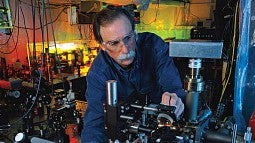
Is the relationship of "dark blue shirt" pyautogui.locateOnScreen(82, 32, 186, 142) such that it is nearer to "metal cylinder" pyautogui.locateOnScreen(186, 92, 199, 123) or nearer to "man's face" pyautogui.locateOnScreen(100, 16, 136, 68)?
"man's face" pyautogui.locateOnScreen(100, 16, 136, 68)

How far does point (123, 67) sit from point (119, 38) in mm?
269

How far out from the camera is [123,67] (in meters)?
1.39

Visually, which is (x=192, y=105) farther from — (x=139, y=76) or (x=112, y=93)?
(x=139, y=76)

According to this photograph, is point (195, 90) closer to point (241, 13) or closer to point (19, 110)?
point (241, 13)

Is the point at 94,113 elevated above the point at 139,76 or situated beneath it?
situated beneath

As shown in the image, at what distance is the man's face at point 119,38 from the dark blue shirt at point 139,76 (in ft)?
0.51

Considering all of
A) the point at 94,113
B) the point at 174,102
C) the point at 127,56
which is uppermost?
the point at 127,56

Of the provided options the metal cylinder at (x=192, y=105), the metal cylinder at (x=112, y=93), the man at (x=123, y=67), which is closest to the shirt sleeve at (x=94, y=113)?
the man at (x=123, y=67)

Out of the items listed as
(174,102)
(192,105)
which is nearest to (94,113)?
(174,102)

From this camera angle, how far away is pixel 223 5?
286 centimetres

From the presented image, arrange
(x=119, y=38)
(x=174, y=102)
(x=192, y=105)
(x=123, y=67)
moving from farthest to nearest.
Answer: (x=123, y=67)
(x=119, y=38)
(x=174, y=102)
(x=192, y=105)

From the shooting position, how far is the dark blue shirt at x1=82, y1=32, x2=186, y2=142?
4.24ft

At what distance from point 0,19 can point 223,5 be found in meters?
2.80

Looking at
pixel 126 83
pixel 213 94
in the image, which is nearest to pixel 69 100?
pixel 126 83
